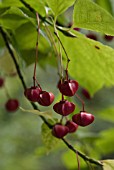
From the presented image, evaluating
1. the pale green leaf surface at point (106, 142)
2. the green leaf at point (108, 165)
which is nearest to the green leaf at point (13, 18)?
the green leaf at point (108, 165)

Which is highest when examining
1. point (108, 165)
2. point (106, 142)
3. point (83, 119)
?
point (83, 119)

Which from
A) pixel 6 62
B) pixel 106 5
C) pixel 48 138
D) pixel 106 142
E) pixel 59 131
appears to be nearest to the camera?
pixel 59 131

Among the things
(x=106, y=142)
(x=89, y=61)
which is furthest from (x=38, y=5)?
(x=106, y=142)

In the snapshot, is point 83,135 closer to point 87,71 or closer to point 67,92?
point 87,71

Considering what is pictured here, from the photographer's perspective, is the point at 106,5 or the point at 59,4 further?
the point at 106,5

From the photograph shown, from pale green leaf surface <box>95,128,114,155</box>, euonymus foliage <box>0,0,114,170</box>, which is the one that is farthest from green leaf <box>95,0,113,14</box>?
pale green leaf surface <box>95,128,114,155</box>

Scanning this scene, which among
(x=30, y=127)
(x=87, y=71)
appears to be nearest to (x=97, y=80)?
(x=87, y=71)

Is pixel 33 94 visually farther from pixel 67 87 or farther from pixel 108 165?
pixel 108 165
